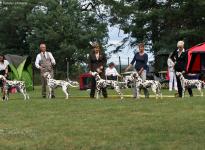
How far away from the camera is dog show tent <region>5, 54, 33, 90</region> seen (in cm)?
2847

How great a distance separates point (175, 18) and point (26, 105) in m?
27.4

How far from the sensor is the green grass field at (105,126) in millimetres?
8195

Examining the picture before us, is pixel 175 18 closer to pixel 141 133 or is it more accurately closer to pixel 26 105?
pixel 26 105

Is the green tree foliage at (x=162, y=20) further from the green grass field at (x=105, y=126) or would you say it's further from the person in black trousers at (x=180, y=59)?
the green grass field at (x=105, y=126)

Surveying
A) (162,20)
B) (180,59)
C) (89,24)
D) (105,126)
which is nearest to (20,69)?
(180,59)

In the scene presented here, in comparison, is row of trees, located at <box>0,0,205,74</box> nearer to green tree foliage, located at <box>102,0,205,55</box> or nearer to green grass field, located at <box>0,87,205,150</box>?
green tree foliage, located at <box>102,0,205,55</box>

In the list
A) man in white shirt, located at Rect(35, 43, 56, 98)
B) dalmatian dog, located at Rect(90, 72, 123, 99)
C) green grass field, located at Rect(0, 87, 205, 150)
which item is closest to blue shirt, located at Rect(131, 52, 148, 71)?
dalmatian dog, located at Rect(90, 72, 123, 99)

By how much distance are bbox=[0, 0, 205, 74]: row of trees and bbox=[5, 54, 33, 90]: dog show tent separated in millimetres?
12400

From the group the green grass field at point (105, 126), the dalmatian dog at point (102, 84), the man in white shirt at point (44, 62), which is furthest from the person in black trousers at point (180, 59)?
the man in white shirt at point (44, 62)

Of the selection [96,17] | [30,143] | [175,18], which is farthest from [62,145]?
[96,17]

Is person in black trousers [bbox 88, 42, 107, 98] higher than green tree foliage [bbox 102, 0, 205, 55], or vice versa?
green tree foliage [bbox 102, 0, 205, 55]

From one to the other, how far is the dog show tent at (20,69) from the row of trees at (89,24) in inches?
488

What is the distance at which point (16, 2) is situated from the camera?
59.8 meters

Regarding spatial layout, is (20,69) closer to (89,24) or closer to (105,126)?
(105,126)
